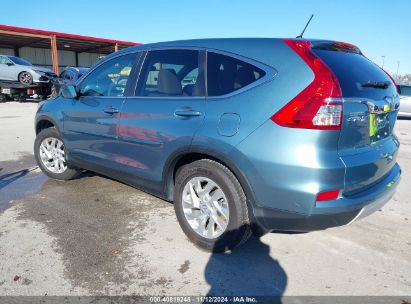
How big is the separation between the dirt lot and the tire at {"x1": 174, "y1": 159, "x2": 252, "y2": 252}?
13 cm

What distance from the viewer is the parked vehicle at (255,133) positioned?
7.84 feet

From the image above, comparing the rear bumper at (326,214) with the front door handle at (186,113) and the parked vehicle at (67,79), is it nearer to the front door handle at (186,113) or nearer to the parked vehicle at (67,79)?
Answer: the front door handle at (186,113)

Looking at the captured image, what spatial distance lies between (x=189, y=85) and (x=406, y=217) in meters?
2.72

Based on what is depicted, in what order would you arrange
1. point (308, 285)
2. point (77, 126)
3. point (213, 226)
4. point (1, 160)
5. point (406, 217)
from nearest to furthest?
point (308, 285) < point (213, 226) < point (406, 217) < point (77, 126) < point (1, 160)

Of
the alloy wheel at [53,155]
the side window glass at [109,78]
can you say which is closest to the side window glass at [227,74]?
the side window glass at [109,78]

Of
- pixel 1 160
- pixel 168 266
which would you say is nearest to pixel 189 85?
pixel 168 266

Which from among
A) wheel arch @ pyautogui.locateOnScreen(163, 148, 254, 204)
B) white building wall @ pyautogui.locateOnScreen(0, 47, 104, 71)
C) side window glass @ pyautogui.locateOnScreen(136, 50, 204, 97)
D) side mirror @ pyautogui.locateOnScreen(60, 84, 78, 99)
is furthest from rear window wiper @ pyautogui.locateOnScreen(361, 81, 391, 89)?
white building wall @ pyautogui.locateOnScreen(0, 47, 104, 71)

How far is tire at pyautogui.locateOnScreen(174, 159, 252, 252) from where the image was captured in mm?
2756

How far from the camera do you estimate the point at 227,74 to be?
9.37 ft

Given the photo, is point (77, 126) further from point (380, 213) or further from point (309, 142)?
point (380, 213)

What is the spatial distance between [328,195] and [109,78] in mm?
2717

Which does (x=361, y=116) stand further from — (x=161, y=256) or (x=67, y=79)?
(x=67, y=79)

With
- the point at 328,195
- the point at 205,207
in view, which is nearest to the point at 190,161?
the point at 205,207

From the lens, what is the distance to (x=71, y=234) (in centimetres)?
334
